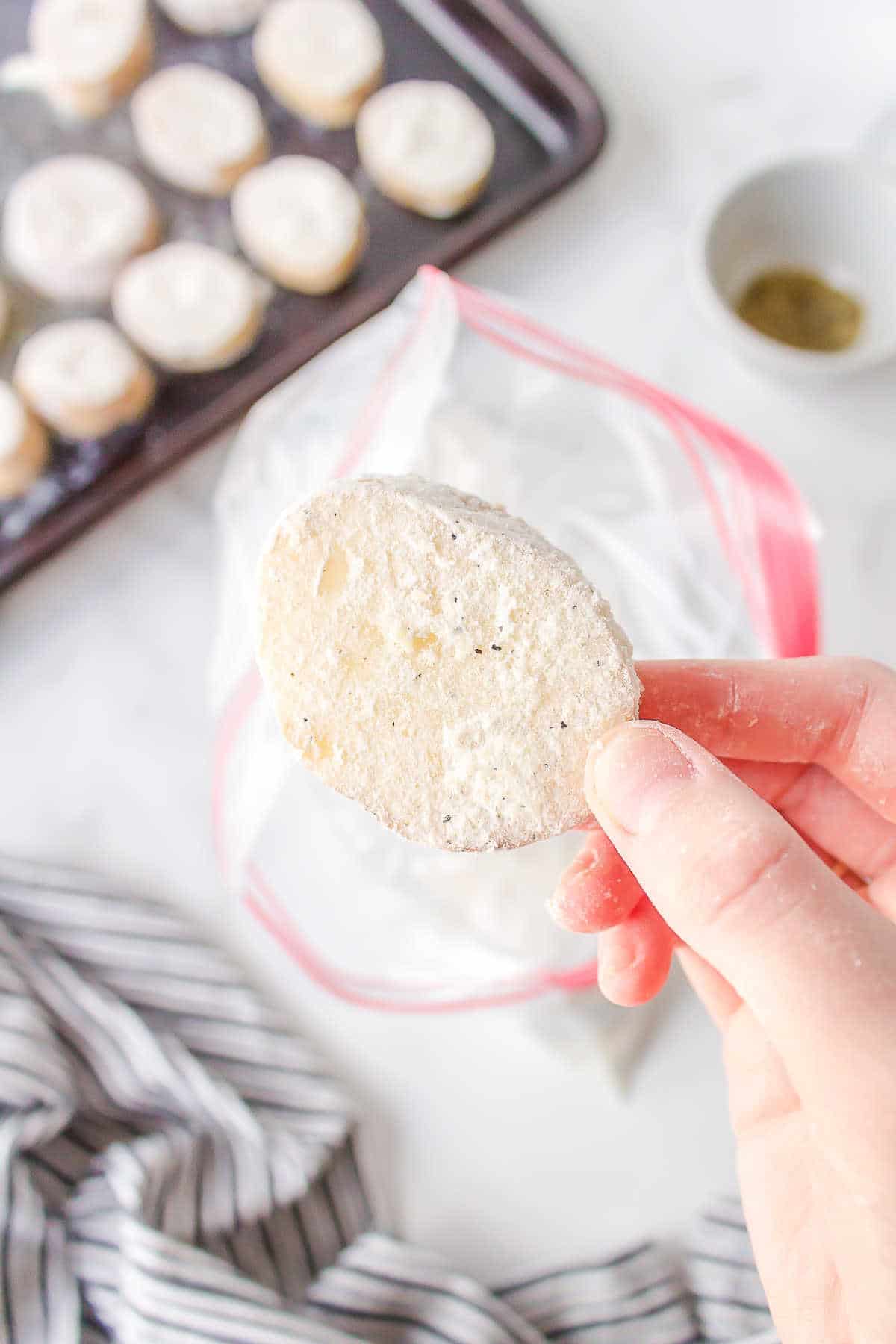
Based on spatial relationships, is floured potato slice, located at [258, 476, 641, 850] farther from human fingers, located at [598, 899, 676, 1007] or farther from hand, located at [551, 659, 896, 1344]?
human fingers, located at [598, 899, 676, 1007]

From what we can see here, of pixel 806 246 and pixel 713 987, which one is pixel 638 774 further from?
pixel 806 246

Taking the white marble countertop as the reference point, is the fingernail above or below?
above

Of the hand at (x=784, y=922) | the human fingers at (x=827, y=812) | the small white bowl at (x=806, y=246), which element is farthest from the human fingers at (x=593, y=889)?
the small white bowl at (x=806, y=246)

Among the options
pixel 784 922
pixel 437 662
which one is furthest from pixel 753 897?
pixel 437 662

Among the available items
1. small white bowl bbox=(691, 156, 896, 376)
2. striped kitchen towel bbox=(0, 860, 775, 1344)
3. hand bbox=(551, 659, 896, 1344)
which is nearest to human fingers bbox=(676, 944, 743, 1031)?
hand bbox=(551, 659, 896, 1344)

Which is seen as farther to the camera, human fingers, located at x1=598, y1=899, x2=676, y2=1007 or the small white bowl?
the small white bowl

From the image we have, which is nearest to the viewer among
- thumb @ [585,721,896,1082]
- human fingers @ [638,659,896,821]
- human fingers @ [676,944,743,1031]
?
thumb @ [585,721,896,1082]

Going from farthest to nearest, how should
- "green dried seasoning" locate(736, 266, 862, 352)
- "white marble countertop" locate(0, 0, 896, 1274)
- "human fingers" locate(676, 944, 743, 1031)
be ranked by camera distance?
"green dried seasoning" locate(736, 266, 862, 352), "white marble countertop" locate(0, 0, 896, 1274), "human fingers" locate(676, 944, 743, 1031)
